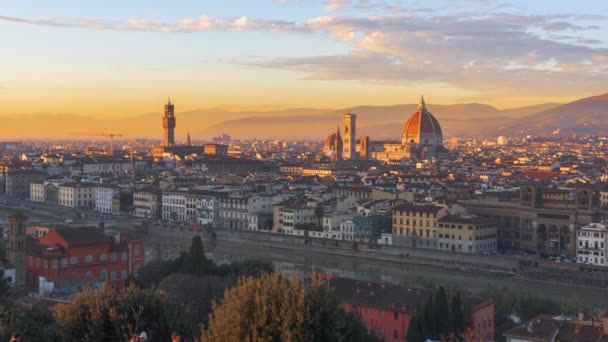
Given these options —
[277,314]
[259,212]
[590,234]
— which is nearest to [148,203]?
[259,212]

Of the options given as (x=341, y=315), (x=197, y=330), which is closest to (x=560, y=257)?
(x=197, y=330)

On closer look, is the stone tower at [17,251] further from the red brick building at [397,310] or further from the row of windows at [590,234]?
the row of windows at [590,234]

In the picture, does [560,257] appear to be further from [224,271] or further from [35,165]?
[35,165]

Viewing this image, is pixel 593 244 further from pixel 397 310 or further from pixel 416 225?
pixel 397 310

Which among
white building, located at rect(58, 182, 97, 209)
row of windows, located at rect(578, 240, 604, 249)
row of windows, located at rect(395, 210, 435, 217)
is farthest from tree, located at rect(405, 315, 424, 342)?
white building, located at rect(58, 182, 97, 209)

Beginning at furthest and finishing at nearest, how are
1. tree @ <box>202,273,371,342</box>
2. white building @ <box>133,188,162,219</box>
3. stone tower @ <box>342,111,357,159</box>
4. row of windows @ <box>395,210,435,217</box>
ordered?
stone tower @ <box>342,111,357,159</box>, white building @ <box>133,188,162,219</box>, row of windows @ <box>395,210,435,217</box>, tree @ <box>202,273,371,342</box>

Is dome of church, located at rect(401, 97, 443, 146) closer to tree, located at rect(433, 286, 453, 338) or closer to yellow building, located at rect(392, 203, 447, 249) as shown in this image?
yellow building, located at rect(392, 203, 447, 249)
